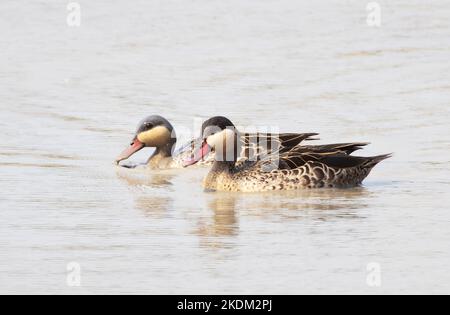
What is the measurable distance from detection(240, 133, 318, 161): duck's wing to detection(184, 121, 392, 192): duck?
0.71 metres

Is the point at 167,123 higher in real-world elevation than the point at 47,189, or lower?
higher

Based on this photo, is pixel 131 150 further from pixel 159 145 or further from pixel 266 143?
pixel 266 143

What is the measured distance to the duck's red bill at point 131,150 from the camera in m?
14.6

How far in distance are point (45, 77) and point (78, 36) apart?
103 inches

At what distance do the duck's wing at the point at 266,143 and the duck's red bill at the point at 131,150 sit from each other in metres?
1.30

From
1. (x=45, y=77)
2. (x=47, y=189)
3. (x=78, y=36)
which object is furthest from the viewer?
(x=78, y=36)

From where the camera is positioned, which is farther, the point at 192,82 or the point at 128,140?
the point at 192,82

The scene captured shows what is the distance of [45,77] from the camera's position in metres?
19.3

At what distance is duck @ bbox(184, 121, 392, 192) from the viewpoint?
12.7 m

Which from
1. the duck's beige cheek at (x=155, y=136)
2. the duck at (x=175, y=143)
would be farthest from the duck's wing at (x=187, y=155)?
the duck's beige cheek at (x=155, y=136)

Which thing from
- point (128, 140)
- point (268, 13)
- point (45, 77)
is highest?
point (268, 13)

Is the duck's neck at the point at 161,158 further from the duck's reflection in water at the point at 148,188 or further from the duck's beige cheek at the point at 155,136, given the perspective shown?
the duck's reflection in water at the point at 148,188
